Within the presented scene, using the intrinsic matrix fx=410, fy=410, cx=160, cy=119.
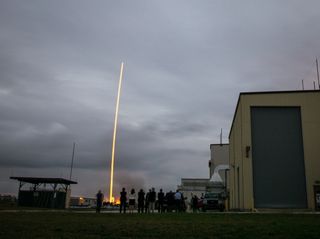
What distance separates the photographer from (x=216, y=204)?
1516 inches

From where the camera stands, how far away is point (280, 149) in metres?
33.1

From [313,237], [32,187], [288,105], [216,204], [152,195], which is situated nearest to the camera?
[313,237]

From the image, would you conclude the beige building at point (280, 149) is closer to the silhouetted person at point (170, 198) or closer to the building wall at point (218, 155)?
the silhouetted person at point (170, 198)

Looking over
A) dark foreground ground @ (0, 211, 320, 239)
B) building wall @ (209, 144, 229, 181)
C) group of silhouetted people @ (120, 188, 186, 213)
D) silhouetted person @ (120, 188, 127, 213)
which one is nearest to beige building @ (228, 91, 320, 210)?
group of silhouetted people @ (120, 188, 186, 213)

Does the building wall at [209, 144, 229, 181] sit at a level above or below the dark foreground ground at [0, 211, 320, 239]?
above

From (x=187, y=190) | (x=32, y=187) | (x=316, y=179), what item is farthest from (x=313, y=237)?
(x=187, y=190)

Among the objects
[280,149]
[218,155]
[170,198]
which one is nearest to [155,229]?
[170,198]

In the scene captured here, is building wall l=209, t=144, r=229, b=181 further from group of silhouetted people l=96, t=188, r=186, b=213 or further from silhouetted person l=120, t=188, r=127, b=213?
silhouetted person l=120, t=188, r=127, b=213

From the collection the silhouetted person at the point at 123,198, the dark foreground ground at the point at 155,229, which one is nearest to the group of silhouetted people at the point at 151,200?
the silhouetted person at the point at 123,198

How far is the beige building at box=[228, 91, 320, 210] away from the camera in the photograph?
104 feet

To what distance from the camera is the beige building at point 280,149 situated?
3184cm

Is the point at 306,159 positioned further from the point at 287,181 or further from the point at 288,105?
the point at 288,105

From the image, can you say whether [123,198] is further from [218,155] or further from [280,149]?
[218,155]

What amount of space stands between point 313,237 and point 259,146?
25257 mm
